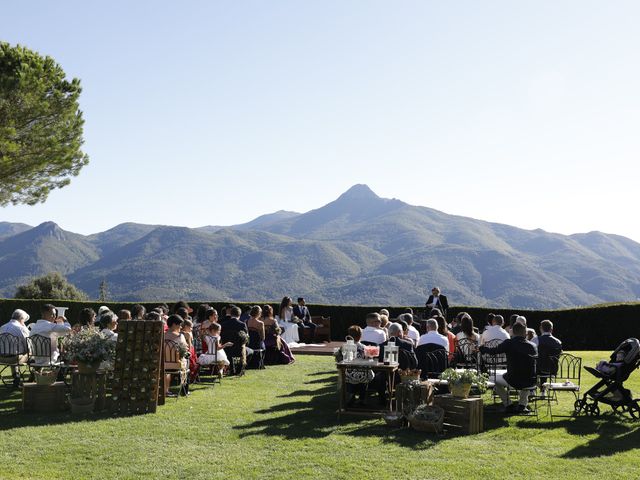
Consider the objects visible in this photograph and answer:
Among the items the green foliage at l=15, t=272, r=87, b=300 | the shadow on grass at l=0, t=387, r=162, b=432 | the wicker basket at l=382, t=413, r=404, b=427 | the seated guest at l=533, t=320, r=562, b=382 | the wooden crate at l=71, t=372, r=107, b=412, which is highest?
the green foliage at l=15, t=272, r=87, b=300

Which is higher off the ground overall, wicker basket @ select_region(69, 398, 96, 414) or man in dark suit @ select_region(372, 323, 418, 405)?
man in dark suit @ select_region(372, 323, 418, 405)

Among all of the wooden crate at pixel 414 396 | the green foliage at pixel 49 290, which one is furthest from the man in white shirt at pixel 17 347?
the green foliage at pixel 49 290

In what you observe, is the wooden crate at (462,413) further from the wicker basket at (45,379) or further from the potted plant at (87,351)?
the wicker basket at (45,379)

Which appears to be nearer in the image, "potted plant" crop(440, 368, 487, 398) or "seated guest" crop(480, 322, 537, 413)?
"potted plant" crop(440, 368, 487, 398)

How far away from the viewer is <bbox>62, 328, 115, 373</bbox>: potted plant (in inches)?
385

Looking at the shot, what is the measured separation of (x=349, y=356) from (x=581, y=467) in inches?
147

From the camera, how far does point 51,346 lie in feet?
38.2

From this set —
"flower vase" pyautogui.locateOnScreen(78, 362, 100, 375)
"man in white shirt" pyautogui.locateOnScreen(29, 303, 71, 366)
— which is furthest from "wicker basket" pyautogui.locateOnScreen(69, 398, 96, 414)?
"man in white shirt" pyautogui.locateOnScreen(29, 303, 71, 366)

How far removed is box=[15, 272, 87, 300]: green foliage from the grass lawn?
1134 inches

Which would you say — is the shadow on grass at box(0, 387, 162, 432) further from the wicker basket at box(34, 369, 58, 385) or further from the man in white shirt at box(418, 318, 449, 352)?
the man in white shirt at box(418, 318, 449, 352)

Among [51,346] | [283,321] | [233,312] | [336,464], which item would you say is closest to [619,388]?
[336,464]

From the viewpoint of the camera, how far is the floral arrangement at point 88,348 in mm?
9773

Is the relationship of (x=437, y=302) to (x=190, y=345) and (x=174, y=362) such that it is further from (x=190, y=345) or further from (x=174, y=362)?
(x=174, y=362)

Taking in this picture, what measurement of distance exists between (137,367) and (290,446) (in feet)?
10.2
